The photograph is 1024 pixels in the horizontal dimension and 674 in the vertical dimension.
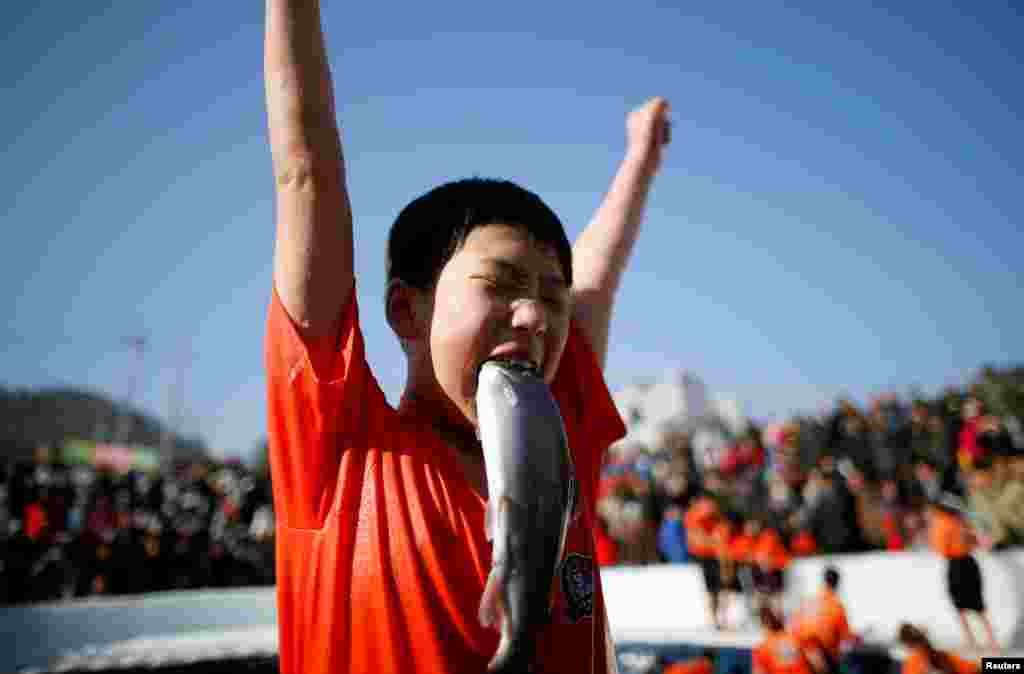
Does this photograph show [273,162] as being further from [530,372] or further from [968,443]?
[968,443]

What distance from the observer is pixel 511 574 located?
1.08 m

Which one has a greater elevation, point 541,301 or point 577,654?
Result: point 541,301

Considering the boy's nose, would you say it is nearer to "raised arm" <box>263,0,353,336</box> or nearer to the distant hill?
"raised arm" <box>263,0,353,336</box>

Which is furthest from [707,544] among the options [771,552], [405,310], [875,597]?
[405,310]

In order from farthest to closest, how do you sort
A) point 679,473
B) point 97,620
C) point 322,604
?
point 679,473 → point 97,620 → point 322,604

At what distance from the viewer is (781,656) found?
6223 millimetres

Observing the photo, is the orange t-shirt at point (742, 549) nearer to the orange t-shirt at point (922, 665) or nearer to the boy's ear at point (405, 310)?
the orange t-shirt at point (922, 665)

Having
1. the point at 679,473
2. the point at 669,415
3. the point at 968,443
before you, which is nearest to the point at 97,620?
the point at 679,473

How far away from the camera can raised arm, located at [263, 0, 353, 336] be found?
1.36 m

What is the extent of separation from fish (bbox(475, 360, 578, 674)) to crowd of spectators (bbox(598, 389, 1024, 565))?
989 cm

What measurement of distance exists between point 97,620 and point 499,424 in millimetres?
12502

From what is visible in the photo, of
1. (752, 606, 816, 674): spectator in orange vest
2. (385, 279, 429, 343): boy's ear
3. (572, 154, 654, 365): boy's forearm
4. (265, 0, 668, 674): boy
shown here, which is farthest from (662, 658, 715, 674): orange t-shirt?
(385, 279, 429, 343): boy's ear

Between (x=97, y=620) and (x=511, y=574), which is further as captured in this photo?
(x=97, y=620)

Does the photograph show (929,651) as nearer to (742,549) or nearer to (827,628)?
(827,628)
